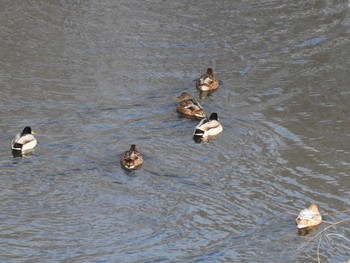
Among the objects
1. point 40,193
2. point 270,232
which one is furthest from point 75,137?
point 270,232

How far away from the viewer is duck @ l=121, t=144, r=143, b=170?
43.1 feet

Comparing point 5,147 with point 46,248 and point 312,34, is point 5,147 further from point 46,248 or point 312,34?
point 312,34

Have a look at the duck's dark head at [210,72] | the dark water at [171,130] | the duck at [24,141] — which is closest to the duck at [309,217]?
the dark water at [171,130]

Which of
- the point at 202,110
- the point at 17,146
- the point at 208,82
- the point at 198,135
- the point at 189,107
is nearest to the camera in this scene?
the point at 17,146

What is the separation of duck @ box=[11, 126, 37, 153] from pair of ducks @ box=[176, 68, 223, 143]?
2.47 m

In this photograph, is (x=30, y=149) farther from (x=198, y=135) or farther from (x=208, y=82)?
(x=208, y=82)

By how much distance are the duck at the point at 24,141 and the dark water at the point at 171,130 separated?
7.0 inches

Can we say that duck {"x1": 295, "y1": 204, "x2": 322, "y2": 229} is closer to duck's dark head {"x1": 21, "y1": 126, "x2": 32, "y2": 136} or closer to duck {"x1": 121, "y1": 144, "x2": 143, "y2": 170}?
duck {"x1": 121, "y1": 144, "x2": 143, "y2": 170}

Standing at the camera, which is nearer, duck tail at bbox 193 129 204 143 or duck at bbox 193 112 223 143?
duck at bbox 193 112 223 143

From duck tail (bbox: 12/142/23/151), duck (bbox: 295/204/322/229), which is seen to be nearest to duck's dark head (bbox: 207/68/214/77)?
duck tail (bbox: 12/142/23/151)

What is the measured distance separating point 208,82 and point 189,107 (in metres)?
0.99

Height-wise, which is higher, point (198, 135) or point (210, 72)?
point (210, 72)

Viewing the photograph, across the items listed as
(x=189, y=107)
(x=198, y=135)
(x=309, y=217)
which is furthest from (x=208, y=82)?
(x=309, y=217)

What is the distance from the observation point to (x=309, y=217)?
1148 cm
